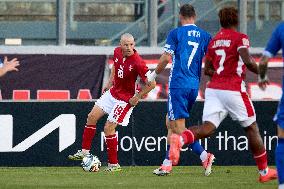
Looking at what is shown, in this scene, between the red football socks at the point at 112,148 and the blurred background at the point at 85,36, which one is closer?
the red football socks at the point at 112,148

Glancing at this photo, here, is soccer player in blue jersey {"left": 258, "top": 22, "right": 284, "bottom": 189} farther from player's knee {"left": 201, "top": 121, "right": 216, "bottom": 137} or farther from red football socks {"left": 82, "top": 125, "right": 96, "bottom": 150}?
red football socks {"left": 82, "top": 125, "right": 96, "bottom": 150}

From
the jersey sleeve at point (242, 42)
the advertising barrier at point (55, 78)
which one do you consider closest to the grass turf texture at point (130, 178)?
the jersey sleeve at point (242, 42)

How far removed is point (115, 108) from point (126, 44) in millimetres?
955

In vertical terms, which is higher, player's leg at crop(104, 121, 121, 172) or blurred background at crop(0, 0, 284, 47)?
blurred background at crop(0, 0, 284, 47)

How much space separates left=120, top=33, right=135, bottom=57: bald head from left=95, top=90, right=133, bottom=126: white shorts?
2.29ft

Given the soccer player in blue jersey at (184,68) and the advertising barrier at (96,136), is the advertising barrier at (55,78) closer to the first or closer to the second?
the advertising barrier at (96,136)

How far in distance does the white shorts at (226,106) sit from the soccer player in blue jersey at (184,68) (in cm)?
174

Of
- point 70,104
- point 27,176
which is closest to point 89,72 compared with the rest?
point 70,104

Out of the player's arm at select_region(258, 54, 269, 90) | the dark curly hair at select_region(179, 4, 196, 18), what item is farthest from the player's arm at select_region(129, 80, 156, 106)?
the player's arm at select_region(258, 54, 269, 90)

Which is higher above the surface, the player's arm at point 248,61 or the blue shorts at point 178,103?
the player's arm at point 248,61

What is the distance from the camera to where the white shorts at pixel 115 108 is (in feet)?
52.2

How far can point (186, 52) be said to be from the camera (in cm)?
1467

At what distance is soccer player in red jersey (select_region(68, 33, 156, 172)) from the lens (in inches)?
625

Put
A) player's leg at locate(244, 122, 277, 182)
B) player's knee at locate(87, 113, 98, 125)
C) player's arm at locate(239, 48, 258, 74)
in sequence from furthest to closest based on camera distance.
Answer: player's knee at locate(87, 113, 98, 125), player's leg at locate(244, 122, 277, 182), player's arm at locate(239, 48, 258, 74)
